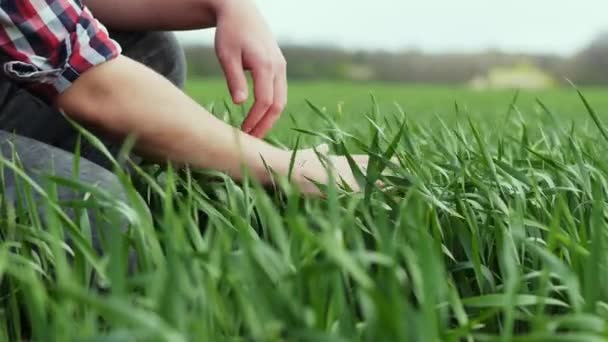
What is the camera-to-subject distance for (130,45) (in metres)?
1.67

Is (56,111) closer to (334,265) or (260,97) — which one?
(260,97)

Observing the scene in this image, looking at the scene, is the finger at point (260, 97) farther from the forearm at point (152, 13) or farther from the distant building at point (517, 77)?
the distant building at point (517, 77)

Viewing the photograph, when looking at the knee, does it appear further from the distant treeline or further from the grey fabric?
the distant treeline

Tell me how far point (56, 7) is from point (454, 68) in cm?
A: 2044

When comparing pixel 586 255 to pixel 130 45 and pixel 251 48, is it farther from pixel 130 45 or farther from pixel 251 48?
pixel 130 45

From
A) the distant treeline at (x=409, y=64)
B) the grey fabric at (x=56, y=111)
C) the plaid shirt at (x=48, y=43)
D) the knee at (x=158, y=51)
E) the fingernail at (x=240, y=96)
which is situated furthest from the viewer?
the distant treeline at (x=409, y=64)

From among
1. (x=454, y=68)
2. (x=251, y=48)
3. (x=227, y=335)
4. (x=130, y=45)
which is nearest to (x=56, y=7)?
(x=251, y=48)

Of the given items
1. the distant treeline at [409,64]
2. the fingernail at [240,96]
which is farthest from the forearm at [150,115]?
the distant treeline at [409,64]

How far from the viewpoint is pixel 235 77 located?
1.45 meters

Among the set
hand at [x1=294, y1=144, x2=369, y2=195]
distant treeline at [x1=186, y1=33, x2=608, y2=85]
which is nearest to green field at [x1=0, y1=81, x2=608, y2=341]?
hand at [x1=294, y1=144, x2=369, y2=195]

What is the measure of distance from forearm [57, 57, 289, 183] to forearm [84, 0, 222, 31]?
360 millimetres

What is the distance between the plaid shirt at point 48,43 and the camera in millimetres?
1187

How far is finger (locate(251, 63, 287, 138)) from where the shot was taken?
1432 mm

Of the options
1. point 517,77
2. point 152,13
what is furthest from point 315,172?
point 517,77
